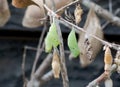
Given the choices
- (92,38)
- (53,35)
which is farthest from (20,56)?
(53,35)

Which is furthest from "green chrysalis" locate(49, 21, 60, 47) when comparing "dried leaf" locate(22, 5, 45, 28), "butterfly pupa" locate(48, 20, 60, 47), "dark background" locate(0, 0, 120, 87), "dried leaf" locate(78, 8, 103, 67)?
"dark background" locate(0, 0, 120, 87)

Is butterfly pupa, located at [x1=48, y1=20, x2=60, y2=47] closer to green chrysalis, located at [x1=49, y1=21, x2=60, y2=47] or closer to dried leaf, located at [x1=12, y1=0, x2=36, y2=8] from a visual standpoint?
green chrysalis, located at [x1=49, y1=21, x2=60, y2=47]

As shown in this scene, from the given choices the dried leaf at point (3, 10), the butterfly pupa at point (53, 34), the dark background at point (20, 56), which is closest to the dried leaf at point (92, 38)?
the butterfly pupa at point (53, 34)

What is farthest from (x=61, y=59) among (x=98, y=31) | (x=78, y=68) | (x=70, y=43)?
(x=78, y=68)

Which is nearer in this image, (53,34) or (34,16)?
(53,34)

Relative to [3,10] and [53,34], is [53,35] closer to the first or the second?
[53,34]

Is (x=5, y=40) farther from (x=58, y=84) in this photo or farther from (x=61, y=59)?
(x=61, y=59)

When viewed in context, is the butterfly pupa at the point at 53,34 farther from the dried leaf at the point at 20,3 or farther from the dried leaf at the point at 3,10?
the dried leaf at the point at 3,10

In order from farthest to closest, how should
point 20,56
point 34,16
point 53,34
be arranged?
point 20,56
point 34,16
point 53,34
